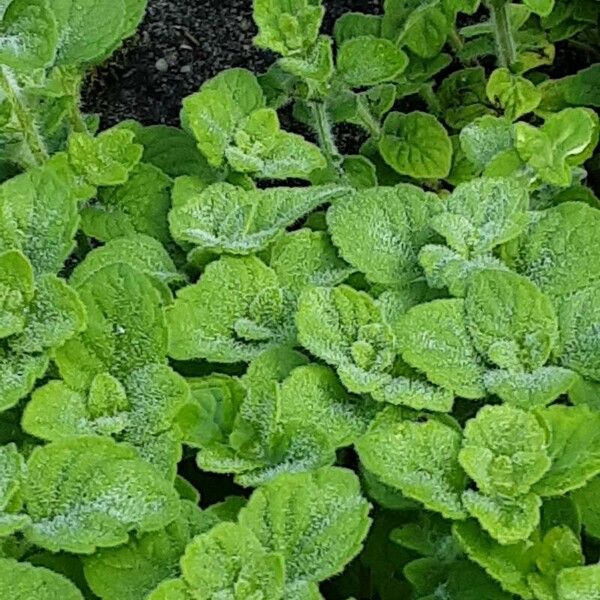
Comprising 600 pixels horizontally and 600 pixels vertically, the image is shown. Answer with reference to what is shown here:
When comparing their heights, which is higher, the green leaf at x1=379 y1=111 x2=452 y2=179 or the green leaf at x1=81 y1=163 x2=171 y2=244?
the green leaf at x1=81 y1=163 x2=171 y2=244

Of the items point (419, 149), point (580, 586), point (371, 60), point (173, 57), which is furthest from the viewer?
point (173, 57)

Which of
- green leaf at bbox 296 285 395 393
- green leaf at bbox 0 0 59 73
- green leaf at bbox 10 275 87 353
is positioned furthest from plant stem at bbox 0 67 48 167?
green leaf at bbox 296 285 395 393

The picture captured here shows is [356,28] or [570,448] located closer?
[570,448]

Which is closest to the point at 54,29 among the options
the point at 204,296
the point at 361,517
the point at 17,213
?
the point at 17,213

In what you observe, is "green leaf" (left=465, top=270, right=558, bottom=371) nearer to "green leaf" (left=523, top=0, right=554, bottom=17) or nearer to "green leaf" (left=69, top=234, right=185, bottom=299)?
"green leaf" (left=69, top=234, right=185, bottom=299)

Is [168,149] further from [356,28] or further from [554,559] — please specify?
[554,559]

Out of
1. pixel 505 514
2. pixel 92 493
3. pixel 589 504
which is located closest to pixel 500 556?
pixel 505 514
